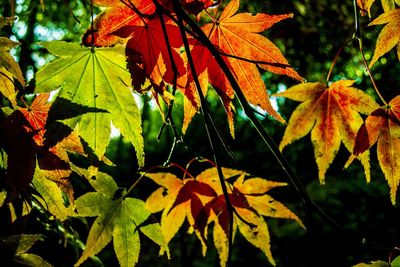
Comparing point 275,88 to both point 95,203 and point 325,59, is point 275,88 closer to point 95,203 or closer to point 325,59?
point 325,59

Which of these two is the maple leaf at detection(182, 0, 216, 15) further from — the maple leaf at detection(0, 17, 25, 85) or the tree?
the maple leaf at detection(0, 17, 25, 85)

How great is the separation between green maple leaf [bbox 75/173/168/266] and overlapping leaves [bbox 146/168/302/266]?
0.09m

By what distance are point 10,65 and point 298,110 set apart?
0.69 meters

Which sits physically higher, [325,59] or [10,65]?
[10,65]

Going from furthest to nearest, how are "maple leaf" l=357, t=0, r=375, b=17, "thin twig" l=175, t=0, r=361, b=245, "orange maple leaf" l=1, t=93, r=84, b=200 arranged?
1. "maple leaf" l=357, t=0, r=375, b=17
2. "orange maple leaf" l=1, t=93, r=84, b=200
3. "thin twig" l=175, t=0, r=361, b=245

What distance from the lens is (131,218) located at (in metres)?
1.10

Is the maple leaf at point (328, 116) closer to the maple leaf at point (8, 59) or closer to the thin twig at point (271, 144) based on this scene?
the thin twig at point (271, 144)

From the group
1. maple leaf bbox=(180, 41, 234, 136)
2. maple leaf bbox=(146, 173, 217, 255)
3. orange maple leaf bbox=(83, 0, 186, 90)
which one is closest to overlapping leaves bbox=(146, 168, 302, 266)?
maple leaf bbox=(146, 173, 217, 255)

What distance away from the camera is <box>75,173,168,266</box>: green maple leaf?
41.0 inches

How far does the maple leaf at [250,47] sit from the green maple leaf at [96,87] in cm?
24

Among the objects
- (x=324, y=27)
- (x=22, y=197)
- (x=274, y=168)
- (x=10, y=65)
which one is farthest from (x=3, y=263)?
(x=274, y=168)

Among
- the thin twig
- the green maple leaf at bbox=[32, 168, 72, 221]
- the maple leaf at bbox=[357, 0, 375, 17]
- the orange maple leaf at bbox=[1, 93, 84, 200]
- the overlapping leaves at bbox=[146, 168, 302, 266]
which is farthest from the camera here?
the overlapping leaves at bbox=[146, 168, 302, 266]

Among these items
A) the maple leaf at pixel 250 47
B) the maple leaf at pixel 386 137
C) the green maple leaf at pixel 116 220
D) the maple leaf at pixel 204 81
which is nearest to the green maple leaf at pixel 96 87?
the maple leaf at pixel 204 81

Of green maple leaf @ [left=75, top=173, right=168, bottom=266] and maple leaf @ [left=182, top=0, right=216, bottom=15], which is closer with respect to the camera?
maple leaf @ [left=182, top=0, right=216, bottom=15]
